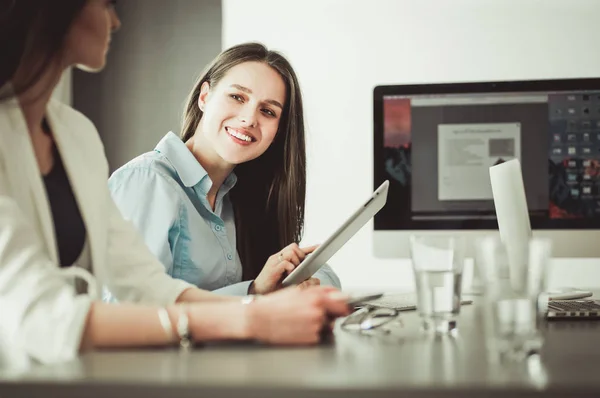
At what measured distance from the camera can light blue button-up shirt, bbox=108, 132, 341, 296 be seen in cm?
182

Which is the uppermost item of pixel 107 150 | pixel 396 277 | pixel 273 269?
pixel 107 150

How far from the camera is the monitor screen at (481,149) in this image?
7.05ft

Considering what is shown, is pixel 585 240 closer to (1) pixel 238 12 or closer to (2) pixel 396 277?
(2) pixel 396 277

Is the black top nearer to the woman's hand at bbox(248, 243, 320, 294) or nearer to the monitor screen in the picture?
the woman's hand at bbox(248, 243, 320, 294)

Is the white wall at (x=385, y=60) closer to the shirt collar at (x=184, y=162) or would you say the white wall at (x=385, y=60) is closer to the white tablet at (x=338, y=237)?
the shirt collar at (x=184, y=162)

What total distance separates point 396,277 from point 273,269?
157 cm

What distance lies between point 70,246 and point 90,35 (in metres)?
0.33

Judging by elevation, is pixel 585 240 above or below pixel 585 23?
below

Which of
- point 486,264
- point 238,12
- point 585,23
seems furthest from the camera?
point 238,12

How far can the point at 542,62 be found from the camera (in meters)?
3.21

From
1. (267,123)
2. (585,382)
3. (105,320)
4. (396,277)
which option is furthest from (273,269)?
(396,277)

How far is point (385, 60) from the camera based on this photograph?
10.7 ft

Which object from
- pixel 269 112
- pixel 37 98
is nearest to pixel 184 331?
pixel 37 98

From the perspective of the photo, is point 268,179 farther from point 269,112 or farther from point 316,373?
point 316,373
